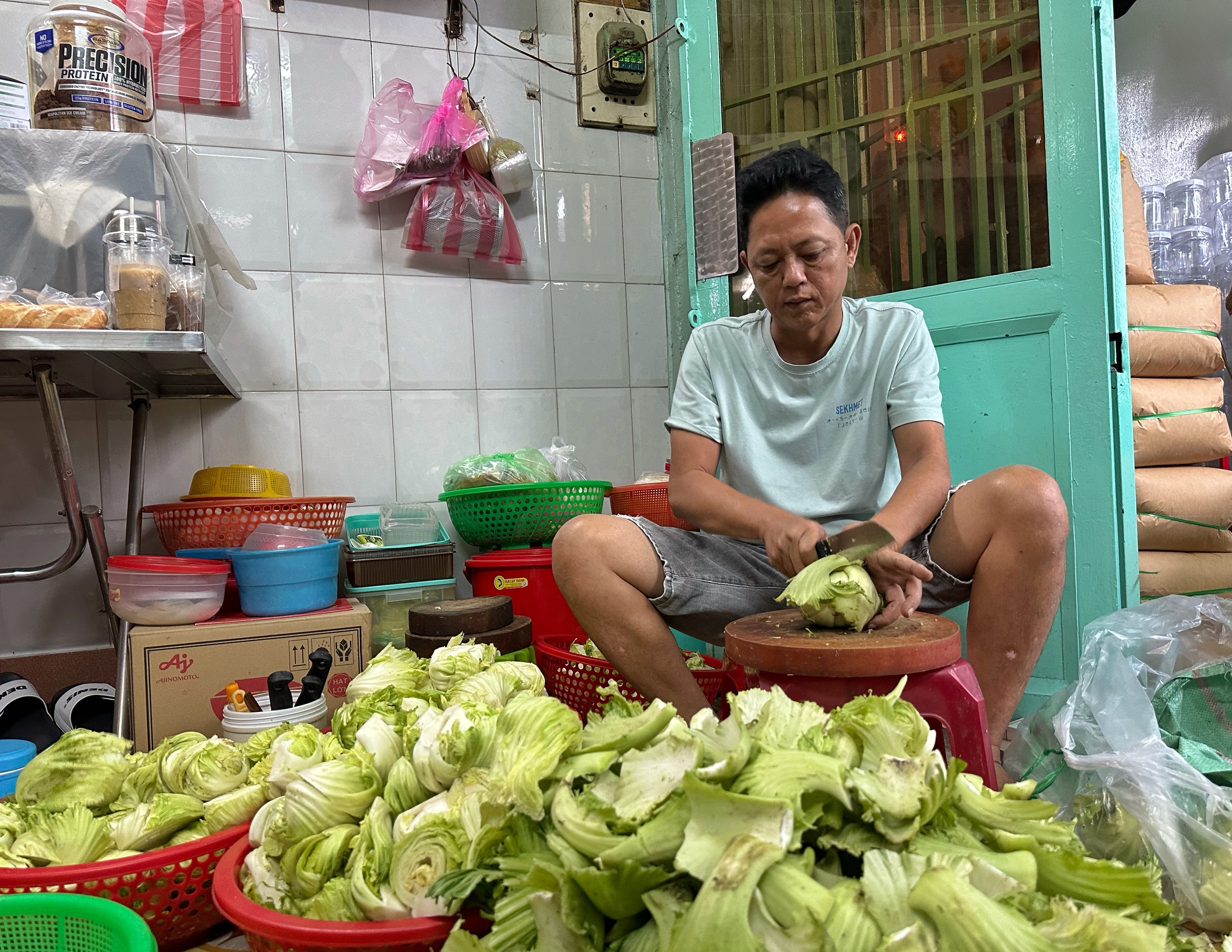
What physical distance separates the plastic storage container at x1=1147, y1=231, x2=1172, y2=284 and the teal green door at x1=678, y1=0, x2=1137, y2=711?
1705 mm

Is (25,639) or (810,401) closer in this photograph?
(810,401)

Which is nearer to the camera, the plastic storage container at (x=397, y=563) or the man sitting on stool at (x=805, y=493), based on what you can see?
the man sitting on stool at (x=805, y=493)

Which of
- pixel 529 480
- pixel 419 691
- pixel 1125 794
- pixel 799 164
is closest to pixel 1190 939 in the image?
pixel 1125 794

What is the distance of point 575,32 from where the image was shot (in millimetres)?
3512

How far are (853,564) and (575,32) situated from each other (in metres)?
2.95

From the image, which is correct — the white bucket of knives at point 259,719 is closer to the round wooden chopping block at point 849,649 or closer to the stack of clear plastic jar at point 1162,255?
the round wooden chopping block at point 849,649

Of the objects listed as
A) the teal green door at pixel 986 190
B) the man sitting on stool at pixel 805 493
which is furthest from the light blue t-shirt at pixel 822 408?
the teal green door at pixel 986 190

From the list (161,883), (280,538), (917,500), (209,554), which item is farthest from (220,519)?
(917,500)

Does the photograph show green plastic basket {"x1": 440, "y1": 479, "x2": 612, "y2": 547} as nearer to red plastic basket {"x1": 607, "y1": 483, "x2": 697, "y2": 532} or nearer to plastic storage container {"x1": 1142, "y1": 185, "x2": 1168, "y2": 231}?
red plastic basket {"x1": 607, "y1": 483, "x2": 697, "y2": 532}

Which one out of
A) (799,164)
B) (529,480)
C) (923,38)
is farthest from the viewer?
(529,480)

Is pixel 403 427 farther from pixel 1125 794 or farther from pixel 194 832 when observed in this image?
pixel 1125 794

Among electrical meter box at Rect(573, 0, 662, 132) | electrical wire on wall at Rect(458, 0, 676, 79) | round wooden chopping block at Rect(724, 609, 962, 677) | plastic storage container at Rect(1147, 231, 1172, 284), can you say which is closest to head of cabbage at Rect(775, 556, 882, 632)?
round wooden chopping block at Rect(724, 609, 962, 677)

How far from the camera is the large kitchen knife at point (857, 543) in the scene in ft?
4.94

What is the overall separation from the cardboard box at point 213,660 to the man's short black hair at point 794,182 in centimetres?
157
